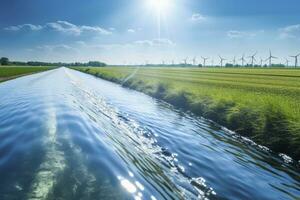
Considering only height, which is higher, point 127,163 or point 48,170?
point 48,170

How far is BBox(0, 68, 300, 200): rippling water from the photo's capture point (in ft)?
21.6

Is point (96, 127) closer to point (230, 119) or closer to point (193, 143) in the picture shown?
point (193, 143)

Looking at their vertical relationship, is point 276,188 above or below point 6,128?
below

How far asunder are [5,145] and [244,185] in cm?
719

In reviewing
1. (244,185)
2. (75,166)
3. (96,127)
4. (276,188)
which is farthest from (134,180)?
(96,127)

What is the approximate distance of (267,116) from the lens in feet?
49.8

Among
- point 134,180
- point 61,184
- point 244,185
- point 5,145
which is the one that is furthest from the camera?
point 5,145

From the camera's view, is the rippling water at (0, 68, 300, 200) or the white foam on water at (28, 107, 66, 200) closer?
the white foam on water at (28, 107, 66, 200)

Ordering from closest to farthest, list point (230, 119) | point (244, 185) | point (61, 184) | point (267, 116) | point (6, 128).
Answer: point (61, 184)
point (244, 185)
point (6, 128)
point (267, 116)
point (230, 119)

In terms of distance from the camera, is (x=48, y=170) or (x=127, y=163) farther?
(x=127, y=163)

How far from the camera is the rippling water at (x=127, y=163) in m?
6.59

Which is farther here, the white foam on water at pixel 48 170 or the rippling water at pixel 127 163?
the rippling water at pixel 127 163

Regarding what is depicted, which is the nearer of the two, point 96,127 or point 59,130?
point 59,130

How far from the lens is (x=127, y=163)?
27.8 ft
